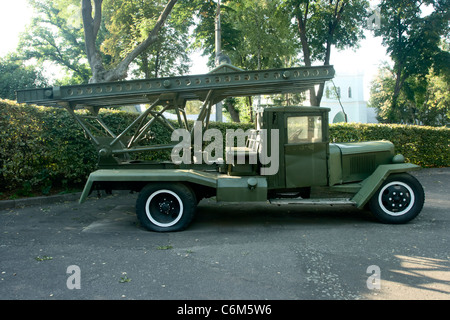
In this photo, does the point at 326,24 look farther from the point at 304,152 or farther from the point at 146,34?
the point at 304,152

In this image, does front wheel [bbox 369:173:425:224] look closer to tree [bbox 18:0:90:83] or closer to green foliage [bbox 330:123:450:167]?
green foliage [bbox 330:123:450:167]

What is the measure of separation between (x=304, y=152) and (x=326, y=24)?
575 inches

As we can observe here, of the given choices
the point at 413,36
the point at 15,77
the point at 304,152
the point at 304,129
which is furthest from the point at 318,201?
the point at 15,77

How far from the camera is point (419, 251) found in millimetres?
4520

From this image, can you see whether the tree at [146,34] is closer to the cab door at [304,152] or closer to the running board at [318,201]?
the cab door at [304,152]

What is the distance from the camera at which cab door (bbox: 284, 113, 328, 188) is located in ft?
20.2

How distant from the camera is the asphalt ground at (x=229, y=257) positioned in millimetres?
3387

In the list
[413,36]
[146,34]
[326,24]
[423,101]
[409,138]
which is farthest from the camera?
[423,101]

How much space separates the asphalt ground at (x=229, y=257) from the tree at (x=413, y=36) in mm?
18321

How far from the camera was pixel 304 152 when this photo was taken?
6180mm

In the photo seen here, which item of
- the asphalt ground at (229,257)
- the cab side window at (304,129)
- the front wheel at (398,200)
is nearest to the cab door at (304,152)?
the cab side window at (304,129)

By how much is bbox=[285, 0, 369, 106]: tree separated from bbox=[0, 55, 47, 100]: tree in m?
22.0

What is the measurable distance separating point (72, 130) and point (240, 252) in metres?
6.12
